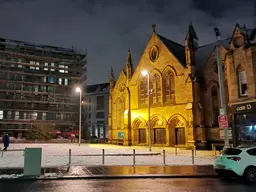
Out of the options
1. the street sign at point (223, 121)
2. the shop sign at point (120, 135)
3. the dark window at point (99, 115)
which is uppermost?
the dark window at point (99, 115)

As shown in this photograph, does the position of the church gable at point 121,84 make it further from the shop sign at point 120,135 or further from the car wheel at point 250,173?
the car wheel at point 250,173

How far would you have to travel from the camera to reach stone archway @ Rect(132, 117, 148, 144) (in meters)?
39.0

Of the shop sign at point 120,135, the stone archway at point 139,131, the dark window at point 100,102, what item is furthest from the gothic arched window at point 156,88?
the dark window at point 100,102

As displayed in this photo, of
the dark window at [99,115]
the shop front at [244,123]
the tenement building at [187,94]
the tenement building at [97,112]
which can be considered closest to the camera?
the shop front at [244,123]

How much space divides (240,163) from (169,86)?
26.1 m

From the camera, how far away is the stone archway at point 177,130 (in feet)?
110

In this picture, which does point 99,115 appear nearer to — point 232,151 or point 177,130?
point 177,130

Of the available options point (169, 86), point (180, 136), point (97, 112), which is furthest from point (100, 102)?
point (180, 136)

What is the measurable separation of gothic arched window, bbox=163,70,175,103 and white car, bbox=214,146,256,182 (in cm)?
2449

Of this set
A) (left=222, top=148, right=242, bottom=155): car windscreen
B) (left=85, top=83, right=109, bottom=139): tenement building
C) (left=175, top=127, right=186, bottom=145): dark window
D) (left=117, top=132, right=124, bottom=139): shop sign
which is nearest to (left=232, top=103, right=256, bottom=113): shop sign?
(left=175, top=127, right=186, bottom=145): dark window

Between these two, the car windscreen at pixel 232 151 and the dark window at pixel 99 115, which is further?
the dark window at pixel 99 115

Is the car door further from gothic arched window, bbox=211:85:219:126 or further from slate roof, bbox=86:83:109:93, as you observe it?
slate roof, bbox=86:83:109:93

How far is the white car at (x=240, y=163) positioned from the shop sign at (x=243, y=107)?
13.8 meters

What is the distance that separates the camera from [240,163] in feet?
35.7
